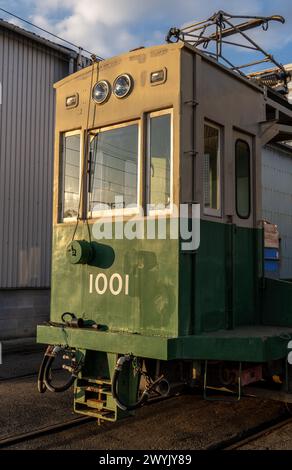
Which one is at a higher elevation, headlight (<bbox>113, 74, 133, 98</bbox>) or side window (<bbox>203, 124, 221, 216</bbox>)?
headlight (<bbox>113, 74, 133, 98</bbox>)

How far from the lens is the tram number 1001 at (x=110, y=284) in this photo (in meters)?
4.96

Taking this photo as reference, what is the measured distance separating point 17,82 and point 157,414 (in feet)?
28.4

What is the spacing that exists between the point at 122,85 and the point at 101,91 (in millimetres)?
292

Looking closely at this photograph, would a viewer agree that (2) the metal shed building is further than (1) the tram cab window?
Yes

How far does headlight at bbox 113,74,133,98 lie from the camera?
5.07 m

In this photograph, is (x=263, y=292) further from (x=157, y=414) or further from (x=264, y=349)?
(x=157, y=414)

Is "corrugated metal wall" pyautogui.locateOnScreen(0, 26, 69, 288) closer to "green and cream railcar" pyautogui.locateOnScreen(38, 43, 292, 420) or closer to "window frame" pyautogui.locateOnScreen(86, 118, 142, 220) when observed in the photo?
"green and cream railcar" pyautogui.locateOnScreen(38, 43, 292, 420)

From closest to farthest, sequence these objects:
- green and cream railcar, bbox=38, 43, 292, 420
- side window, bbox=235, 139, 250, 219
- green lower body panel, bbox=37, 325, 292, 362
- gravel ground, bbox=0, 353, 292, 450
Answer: green lower body panel, bbox=37, 325, 292, 362, green and cream railcar, bbox=38, 43, 292, 420, gravel ground, bbox=0, 353, 292, 450, side window, bbox=235, 139, 250, 219

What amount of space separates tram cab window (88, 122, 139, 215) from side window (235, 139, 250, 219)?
1167mm

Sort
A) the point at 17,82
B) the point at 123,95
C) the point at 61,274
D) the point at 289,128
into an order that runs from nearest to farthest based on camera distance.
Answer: the point at 123,95, the point at 61,274, the point at 289,128, the point at 17,82

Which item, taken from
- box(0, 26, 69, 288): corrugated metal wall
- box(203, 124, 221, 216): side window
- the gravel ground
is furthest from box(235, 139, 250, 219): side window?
box(0, 26, 69, 288): corrugated metal wall

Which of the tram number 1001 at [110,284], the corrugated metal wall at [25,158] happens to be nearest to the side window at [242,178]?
the tram number 1001 at [110,284]

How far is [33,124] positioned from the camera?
Result: 475 inches
